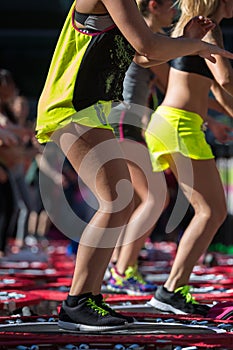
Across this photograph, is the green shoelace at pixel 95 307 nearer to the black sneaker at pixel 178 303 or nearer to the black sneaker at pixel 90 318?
the black sneaker at pixel 90 318

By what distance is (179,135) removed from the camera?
16.3ft

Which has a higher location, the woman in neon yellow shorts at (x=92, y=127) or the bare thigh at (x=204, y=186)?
the woman in neon yellow shorts at (x=92, y=127)

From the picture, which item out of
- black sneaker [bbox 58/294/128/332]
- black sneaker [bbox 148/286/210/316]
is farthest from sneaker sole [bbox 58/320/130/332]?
black sneaker [bbox 148/286/210/316]

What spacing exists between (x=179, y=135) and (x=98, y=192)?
1297 mm

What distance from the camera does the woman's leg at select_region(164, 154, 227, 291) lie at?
4750 mm

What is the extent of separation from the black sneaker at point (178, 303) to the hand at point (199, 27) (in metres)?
1.40

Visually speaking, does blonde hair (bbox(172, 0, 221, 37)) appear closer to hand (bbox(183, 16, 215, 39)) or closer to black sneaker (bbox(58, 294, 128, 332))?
hand (bbox(183, 16, 215, 39))

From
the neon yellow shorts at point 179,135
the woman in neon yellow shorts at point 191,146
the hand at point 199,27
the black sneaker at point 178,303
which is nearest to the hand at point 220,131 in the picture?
the woman in neon yellow shorts at point 191,146

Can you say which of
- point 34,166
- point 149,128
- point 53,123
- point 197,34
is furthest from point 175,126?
point 34,166

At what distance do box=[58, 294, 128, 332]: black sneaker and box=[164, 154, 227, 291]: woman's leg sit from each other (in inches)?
41.0

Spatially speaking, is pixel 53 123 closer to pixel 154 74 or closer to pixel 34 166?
→ pixel 154 74

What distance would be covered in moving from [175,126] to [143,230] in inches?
47.7

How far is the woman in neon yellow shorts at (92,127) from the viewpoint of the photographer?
3.75 metres

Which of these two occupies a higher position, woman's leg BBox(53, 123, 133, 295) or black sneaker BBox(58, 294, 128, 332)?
woman's leg BBox(53, 123, 133, 295)
